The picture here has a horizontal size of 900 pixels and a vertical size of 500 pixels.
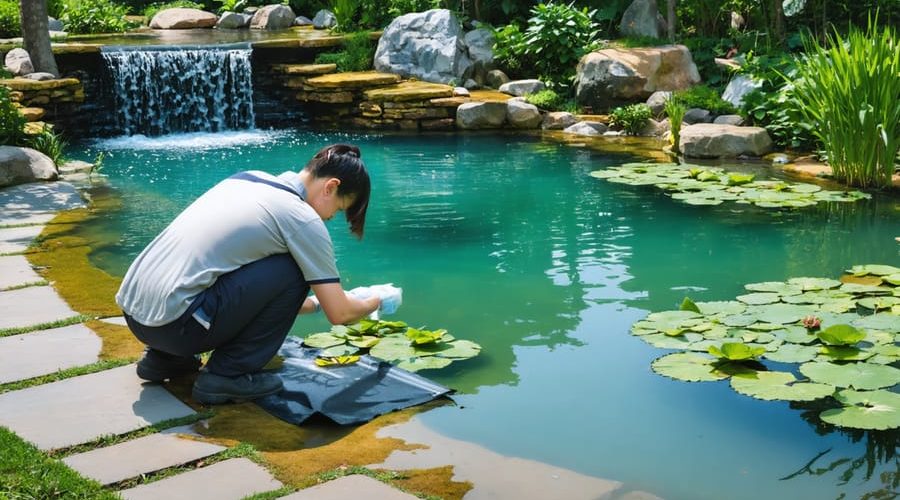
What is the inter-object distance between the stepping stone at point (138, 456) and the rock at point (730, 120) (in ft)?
27.5

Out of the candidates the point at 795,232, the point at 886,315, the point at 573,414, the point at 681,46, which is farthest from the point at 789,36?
the point at 573,414

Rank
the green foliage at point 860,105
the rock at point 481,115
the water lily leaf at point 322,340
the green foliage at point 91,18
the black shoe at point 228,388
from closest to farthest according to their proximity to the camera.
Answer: the black shoe at point 228,388 < the water lily leaf at point 322,340 < the green foliage at point 860,105 < the rock at point 481,115 < the green foliage at point 91,18

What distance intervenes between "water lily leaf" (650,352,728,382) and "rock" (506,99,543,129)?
8088mm

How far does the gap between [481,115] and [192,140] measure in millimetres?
3536

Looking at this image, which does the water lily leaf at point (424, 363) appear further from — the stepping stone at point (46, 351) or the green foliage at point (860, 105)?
the green foliage at point (860, 105)

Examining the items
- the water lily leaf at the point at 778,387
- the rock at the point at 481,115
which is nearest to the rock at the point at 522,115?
the rock at the point at 481,115

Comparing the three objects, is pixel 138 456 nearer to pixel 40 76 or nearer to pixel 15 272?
pixel 15 272

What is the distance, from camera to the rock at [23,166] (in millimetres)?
7891

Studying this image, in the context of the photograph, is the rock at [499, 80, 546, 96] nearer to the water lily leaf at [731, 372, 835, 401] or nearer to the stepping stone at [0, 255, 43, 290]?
the stepping stone at [0, 255, 43, 290]

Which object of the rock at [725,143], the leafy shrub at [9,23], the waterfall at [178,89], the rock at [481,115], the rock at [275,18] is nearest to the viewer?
the rock at [725,143]

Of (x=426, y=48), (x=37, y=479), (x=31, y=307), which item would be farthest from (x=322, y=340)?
(x=426, y=48)

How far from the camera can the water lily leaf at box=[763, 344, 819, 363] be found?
397cm

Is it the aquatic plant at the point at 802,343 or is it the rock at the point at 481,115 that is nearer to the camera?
the aquatic plant at the point at 802,343

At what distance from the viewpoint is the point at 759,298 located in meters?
4.93
